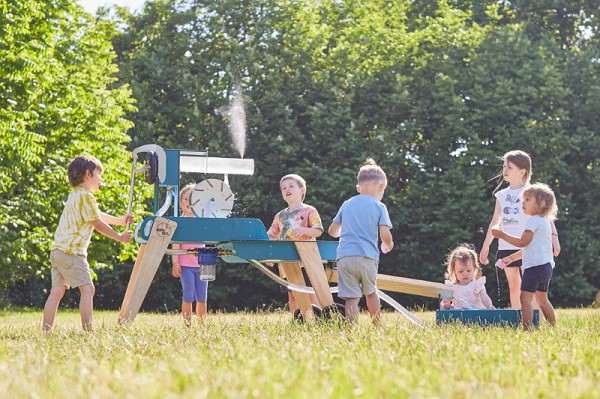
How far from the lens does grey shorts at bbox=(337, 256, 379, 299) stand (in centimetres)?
854

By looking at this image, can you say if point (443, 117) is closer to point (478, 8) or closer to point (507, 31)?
point (507, 31)

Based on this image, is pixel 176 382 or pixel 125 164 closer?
pixel 176 382

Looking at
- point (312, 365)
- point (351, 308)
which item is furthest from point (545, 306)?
point (312, 365)

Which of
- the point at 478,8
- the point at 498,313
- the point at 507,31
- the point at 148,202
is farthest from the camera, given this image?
the point at 478,8

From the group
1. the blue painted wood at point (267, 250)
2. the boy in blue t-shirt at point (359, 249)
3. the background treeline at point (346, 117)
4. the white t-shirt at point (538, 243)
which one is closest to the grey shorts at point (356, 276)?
the boy in blue t-shirt at point (359, 249)

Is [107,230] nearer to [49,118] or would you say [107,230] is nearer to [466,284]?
[466,284]

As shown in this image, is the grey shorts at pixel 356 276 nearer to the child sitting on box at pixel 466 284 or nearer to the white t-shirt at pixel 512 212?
the child sitting on box at pixel 466 284

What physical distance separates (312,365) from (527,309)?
4131 millimetres

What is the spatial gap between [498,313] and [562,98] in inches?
678

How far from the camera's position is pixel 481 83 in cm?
2481

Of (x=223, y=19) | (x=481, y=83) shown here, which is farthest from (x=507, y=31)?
(x=223, y=19)

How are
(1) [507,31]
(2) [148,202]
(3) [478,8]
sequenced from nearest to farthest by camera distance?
1. (2) [148,202]
2. (1) [507,31]
3. (3) [478,8]

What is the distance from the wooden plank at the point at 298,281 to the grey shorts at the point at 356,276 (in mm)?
718

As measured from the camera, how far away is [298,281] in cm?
930
